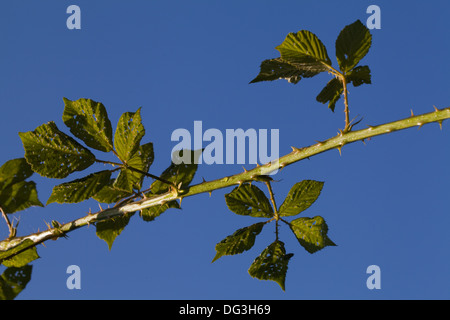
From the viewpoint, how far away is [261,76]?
5.25 feet

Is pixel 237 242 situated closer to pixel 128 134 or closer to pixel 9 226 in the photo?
pixel 128 134

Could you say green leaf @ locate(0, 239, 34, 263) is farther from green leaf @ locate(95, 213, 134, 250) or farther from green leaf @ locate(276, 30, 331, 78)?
green leaf @ locate(276, 30, 331, 78)

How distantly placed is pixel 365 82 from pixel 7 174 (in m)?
1.44

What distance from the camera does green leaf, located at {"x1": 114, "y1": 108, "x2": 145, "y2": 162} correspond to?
149cm

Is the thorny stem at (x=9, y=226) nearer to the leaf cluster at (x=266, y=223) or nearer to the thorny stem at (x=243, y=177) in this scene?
the thorny stem at (x=243, y=177)

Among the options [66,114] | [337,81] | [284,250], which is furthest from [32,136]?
[337,81]

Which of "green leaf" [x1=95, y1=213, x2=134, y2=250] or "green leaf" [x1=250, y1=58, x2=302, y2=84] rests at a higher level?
"green leaf" [x1=250, y1=58, x2=302, y2=84]

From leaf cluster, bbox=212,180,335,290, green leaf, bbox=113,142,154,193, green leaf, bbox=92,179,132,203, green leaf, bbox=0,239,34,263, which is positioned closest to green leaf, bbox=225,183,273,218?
leaf cluster, bbox=212,180,335,290

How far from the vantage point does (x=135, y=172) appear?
1.61 meters

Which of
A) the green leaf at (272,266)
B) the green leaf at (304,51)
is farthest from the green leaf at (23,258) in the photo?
the green leaf at (304,51)

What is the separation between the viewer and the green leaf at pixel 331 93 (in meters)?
1.63

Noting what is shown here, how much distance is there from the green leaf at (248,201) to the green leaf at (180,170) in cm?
16

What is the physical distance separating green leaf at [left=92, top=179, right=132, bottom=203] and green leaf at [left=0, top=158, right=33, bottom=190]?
36 centimetres

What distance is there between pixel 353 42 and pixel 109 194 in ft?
3.40
